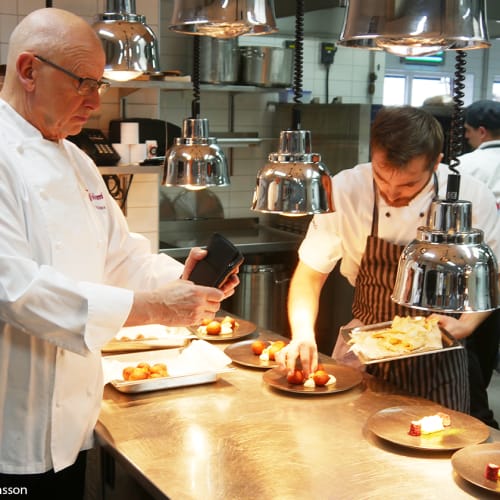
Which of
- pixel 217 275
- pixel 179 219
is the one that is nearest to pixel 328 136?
pixel 179 219

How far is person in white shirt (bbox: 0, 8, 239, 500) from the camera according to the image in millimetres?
1992

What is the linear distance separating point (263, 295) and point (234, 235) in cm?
71

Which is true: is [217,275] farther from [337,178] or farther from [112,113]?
[112,113]

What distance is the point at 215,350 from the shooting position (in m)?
2.87

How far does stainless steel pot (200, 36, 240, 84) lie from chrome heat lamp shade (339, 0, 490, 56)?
412cm

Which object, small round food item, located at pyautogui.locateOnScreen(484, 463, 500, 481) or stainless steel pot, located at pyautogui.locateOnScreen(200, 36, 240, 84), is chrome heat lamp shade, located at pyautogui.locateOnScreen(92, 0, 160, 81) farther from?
stainless steel pot, located at pyautogui.locateOnScreen(200, 36, 240, 84)

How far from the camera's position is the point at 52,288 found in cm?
197

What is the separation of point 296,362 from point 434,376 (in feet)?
1.80

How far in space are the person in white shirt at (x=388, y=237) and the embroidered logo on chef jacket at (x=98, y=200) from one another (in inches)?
31.4

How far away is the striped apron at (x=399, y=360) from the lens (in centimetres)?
287

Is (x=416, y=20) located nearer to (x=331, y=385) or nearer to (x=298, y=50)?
(x=298, y=50)

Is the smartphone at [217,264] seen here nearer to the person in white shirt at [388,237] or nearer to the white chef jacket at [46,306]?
the white chef jacket at [46,306]

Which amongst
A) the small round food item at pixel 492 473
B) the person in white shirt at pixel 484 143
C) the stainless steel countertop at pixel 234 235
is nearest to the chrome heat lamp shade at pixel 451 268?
the small round food item at pixel 492 473

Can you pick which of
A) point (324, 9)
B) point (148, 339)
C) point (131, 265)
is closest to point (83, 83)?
point (131, 265)
